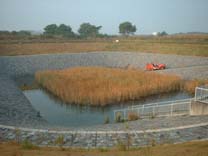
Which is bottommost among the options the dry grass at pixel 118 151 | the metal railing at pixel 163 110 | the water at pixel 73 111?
the water at pixel 73 111

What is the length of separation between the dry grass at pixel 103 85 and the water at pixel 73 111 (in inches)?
28.8

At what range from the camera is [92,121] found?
19.5m

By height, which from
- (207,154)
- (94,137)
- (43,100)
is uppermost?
(207,154)

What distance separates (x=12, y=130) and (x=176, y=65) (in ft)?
112

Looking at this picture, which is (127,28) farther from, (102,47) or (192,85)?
(192,85)

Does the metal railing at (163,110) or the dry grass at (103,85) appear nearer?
the metal railing at (163,110)

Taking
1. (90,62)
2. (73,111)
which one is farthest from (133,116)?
(90,62)

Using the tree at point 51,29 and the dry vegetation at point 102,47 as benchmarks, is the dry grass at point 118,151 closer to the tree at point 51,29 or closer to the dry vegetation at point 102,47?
the dry vegetation at point 102,47

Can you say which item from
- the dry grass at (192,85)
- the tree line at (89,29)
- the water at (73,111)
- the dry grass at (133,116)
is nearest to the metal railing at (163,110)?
the dry grass at (133,116)

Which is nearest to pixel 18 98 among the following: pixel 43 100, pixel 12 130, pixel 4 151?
→ pixel 43 100

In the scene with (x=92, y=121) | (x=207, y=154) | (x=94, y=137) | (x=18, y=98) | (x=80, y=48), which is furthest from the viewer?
(x=80, y=48)

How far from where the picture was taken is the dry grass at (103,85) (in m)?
23.8

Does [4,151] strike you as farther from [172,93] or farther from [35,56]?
[35,56]

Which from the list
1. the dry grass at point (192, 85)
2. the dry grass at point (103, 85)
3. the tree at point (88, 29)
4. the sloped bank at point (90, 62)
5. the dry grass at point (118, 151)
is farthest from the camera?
the tree at point (88, 29)
